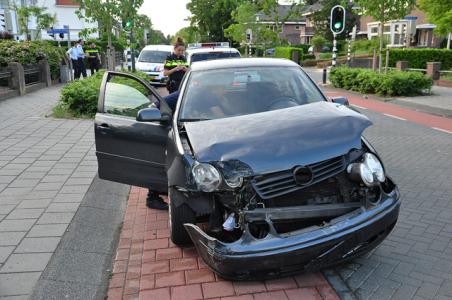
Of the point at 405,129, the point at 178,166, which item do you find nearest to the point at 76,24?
the point at 405,129

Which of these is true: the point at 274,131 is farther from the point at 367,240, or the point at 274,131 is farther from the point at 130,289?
the point at 130,289

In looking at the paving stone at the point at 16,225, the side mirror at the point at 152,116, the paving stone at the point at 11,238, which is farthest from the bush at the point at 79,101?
the side mirror at the point at 152,116

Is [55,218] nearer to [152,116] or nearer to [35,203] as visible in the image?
[35,203]

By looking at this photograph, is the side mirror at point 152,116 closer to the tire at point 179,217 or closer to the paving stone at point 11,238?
the tire at point 179,217

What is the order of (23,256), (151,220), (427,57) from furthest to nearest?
(427,57) < (151,220) < (23,256)

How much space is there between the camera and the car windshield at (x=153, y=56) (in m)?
20.8

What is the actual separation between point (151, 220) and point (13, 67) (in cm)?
1320

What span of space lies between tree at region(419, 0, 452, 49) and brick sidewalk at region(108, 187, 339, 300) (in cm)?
1641

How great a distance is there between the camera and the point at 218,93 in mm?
4598

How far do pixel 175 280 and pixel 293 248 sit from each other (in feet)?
3.60

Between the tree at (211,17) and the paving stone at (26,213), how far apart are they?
218 feet

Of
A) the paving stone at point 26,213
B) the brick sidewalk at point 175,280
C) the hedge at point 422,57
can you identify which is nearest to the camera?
the brick sidewalk at point 175,280

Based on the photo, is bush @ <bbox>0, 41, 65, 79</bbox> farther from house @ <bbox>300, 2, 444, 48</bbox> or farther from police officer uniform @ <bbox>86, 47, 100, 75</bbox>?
house @ <bbox>300, 2, 444, 48</bbox>

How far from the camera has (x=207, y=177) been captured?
3309 millimetres
